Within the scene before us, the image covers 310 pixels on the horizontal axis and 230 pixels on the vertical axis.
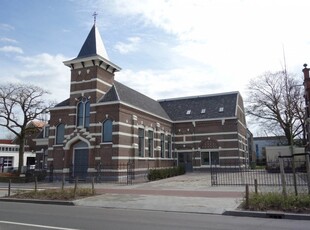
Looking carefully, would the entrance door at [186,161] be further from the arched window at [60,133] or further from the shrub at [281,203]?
the shrub at [281,203]

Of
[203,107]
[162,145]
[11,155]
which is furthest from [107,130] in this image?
[11,155]

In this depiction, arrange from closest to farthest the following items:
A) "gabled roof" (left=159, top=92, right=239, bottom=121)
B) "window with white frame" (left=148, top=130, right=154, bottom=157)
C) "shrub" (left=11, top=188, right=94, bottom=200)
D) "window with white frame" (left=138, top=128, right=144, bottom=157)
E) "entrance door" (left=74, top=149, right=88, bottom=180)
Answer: "shrub" (left=11, top=188, right=94, bottom=200)
"entrance door" (left=74, top=149, right=88, bottom=180)
"window with white frame" (left=138, top=128, right=144, bottom=157)
"window with white frame" (left=148, top=130, right=154, bottom=157)
"gabled roof" (left=159, top=92, right=239, bottom=121)

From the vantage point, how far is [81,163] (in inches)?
1177

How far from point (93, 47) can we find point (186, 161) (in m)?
20.5

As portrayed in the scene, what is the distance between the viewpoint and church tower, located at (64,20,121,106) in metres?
30.1

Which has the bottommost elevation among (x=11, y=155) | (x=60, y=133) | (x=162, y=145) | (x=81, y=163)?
(x=81, y=163)

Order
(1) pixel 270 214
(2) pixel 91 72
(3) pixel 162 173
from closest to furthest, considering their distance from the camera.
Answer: (1) pixel 270 214
(3) pixel 162 173
(2) pixel 91 72

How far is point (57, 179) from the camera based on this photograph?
30.0m

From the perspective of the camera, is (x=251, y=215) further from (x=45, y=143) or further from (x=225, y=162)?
(x=45, y=143)

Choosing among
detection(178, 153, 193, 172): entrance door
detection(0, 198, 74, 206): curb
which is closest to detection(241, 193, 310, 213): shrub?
detection(0, 198, 74, 206): curb

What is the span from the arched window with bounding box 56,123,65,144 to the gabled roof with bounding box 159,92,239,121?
58.2ft

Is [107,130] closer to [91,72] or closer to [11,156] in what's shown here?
[91,72]

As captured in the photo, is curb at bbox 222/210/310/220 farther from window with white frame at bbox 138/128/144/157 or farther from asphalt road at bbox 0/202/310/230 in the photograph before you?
window with white frame at bbox 138/128/144/157

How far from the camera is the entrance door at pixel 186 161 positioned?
41906 mm
